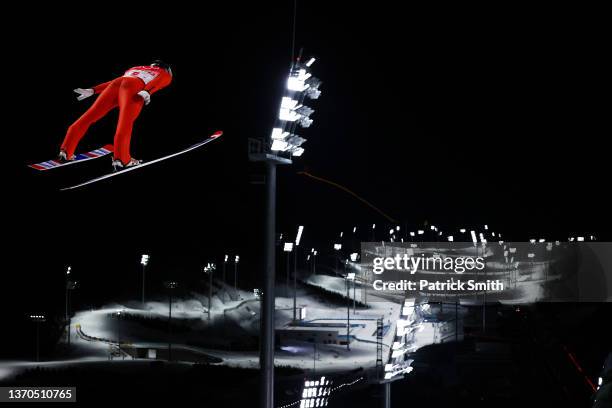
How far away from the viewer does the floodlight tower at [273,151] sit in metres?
13.2

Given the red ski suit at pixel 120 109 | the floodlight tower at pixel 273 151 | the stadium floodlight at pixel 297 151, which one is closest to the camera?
the floodlight tower at pixel 273 151

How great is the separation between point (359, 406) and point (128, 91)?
27.5 m

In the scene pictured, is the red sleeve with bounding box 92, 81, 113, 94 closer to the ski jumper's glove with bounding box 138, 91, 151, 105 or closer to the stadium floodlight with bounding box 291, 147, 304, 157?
the ski jumper's glove with bounding box 138, 91, 151, 105

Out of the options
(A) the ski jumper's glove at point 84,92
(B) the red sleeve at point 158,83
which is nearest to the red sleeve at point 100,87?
(A) the ski jumper's glove at point 84,92

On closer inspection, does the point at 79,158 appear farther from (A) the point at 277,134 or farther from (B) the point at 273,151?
(A) the point at 277,134

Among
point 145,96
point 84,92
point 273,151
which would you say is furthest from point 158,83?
point 273,151

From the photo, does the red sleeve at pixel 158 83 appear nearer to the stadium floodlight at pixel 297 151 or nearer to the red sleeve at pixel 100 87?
the red sleeve at pixel 100 87

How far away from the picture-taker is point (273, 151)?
1350 cm

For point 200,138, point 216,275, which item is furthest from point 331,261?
point 200,138

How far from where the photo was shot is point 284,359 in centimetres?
6106

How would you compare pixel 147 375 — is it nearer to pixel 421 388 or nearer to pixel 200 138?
pixel 421 388

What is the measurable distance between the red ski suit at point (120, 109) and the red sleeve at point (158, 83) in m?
0.22

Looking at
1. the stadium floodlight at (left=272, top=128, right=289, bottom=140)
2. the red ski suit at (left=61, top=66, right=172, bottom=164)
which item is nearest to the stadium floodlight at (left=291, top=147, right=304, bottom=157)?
the stadium floodlight at (left=272, top=128, right=289, bottom=140)

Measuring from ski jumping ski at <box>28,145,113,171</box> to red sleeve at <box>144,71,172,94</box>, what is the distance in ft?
5.64
